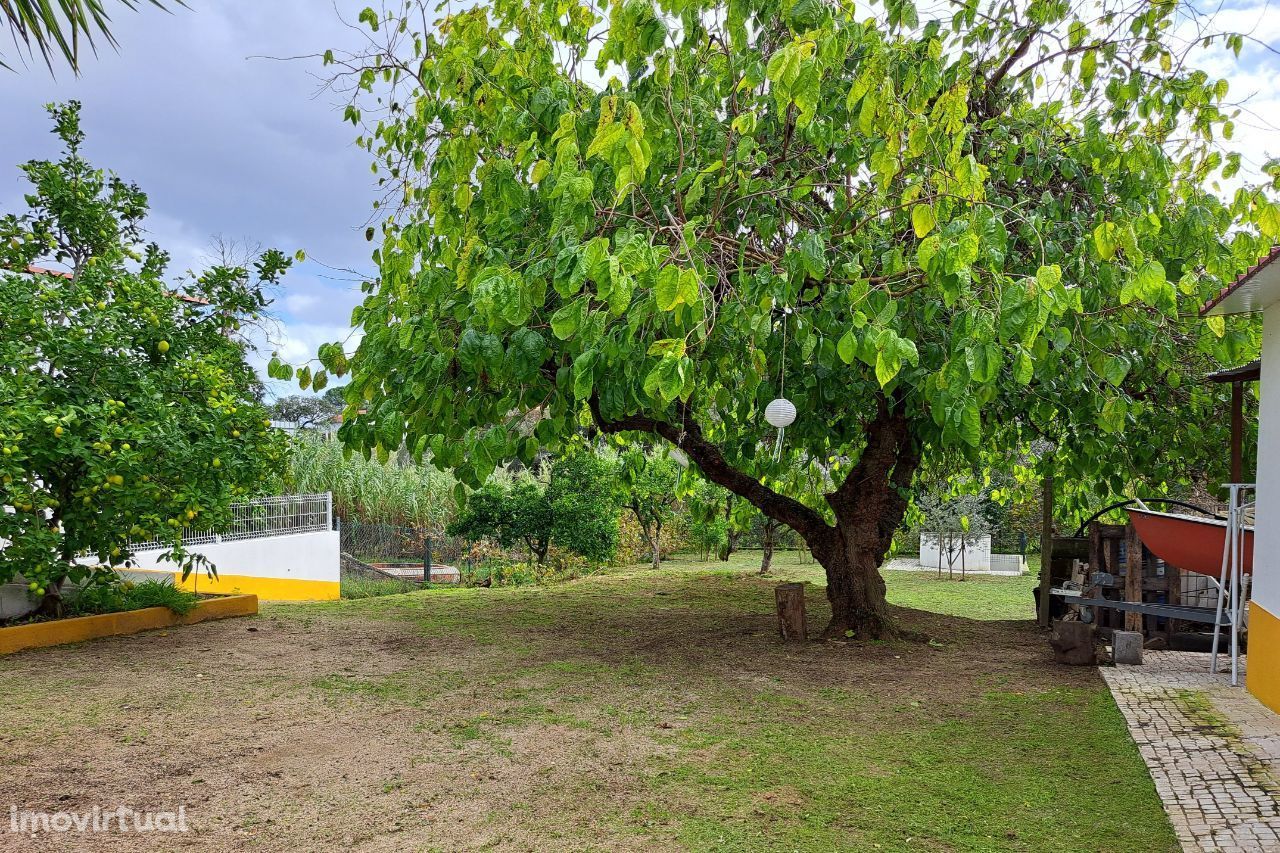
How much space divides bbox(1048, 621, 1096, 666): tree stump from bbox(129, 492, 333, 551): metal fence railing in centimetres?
832

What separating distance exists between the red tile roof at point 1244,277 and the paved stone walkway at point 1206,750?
7.06ft

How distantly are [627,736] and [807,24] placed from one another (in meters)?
3.30

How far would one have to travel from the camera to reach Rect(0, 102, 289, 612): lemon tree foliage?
604cm

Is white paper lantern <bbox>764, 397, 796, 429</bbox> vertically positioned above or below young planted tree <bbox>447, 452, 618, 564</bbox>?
above

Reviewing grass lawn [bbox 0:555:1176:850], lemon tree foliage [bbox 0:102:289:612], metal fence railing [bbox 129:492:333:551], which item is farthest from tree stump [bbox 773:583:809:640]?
metal fence railing [bbox 129:492:333:551]

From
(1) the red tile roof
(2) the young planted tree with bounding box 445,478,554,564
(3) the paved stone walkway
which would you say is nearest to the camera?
(3) the paved stone walkway

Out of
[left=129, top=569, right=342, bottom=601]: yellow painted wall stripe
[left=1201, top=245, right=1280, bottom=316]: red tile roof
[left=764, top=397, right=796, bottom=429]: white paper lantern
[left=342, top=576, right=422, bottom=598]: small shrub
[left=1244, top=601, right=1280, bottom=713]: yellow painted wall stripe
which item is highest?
[left=1201, top=245, right=1280, bottom=316]: red tile roof

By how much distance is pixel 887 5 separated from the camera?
16.8 feet

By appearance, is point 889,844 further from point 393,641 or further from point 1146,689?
point 393,641

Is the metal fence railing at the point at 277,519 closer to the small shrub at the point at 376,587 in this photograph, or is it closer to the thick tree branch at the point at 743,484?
the small shrub at the point at 376,587

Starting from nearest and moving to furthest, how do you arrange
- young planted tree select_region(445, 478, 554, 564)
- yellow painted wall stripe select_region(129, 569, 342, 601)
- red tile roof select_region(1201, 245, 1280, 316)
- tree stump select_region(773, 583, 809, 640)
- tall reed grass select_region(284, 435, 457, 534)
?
red tile roof select_region(1201, 245, 1280, 316), tree stump select_region(773, 583, 809, 640), yellow painted wall stripe select_region(129, 569, 342, 601), young planted tree select_region(445, 478, 554, 564), tall reed grass select_region(284, 435, 457, 534)

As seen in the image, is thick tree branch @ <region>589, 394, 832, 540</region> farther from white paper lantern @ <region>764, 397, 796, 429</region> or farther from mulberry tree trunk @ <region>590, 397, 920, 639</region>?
white paper lantern @ <region>764, 397, 796, 429</region>

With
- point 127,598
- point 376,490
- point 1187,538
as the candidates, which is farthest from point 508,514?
point 1187,538

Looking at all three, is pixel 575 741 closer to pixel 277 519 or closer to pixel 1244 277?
pixel 1244 277
